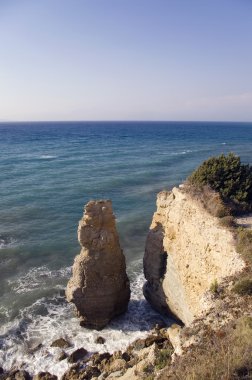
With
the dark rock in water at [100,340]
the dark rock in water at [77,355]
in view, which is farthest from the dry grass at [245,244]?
the dark rock in water at [77,355]

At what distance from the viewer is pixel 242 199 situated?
2070 cm

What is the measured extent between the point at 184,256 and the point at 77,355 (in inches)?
279

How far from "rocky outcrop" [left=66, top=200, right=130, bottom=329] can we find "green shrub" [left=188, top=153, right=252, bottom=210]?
229 inches

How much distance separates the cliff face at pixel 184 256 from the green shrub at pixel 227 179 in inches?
98.5

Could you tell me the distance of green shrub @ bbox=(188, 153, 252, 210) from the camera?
20.9 meters

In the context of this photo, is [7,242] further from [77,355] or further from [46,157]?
[46,157]

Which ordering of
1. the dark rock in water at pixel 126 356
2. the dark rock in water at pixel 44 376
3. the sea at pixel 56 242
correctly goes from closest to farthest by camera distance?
the dark rock in water at pixel 44 376, the dark rock in water at pixel 126 356, the sea at pixel 56 242

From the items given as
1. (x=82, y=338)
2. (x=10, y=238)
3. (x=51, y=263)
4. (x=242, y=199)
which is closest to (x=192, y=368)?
(x=82, y=338)

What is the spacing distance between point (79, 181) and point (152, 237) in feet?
98.7

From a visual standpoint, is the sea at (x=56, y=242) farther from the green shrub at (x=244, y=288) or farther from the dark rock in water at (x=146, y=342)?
the green shrub at (x=244, y=288)

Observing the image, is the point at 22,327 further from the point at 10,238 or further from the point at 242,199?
the point at 242,199

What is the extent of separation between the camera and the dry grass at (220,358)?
27.5 feet

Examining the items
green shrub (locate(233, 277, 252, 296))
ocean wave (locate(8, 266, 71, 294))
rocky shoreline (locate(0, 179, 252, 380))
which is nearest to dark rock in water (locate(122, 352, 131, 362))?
rocky shoreline (locate(0, 179, 252, 380))

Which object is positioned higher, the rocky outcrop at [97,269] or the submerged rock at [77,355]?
the rocky outcrop at [97,269]
